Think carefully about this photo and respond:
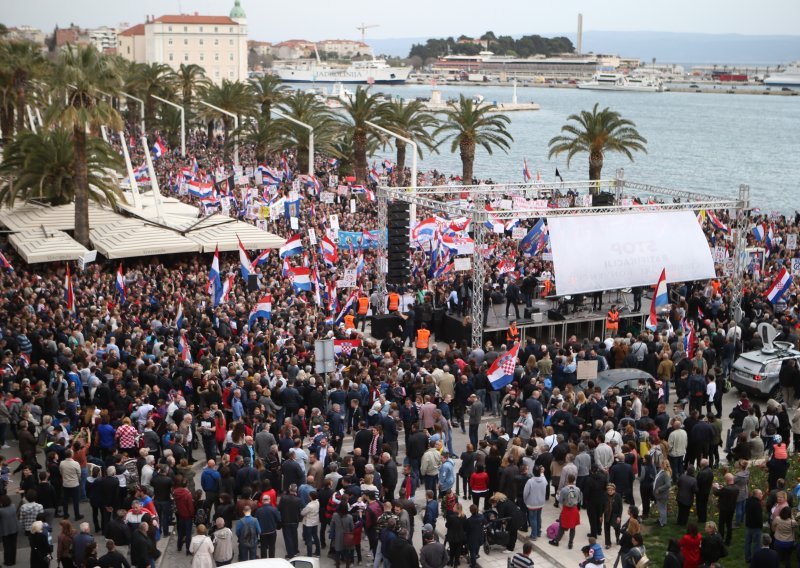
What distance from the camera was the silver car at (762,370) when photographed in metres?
20.9

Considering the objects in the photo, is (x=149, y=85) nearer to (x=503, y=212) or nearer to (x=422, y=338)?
(x=503, y=212)

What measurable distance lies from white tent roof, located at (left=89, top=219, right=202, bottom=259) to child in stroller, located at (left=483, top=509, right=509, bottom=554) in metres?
20.5

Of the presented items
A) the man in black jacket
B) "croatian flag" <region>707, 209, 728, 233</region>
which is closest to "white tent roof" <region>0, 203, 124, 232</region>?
"croatian flag" <region>707, 209, 728, 233</region>

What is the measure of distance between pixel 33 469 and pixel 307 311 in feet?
37.4

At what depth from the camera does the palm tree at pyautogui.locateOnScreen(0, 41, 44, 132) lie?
5422cm

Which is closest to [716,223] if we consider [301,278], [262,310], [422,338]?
[422,338]

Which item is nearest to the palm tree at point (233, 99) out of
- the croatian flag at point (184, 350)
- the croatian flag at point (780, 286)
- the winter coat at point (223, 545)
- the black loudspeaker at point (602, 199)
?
the black loudspeaker at point (602, 199)

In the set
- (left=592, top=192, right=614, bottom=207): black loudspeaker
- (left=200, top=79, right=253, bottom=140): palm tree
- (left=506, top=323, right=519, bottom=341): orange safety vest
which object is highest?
(left=200, top=79, right=253, bottom=140): palm tree

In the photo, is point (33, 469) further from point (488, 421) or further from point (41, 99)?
point (41, 99)

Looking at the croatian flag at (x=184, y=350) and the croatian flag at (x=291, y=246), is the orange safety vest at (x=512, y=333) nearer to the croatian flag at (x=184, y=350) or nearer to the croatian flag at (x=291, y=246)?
the croatian flag at (x=291, y=246)

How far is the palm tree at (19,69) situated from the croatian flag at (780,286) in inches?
1680

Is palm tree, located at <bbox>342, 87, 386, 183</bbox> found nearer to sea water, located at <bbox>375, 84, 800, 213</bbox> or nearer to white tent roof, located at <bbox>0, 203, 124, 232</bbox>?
white tent roof, located at <bbox>0, 203, 124, 232</bbox>

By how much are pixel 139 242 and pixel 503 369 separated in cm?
1712

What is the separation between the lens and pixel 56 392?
18.8 metres
